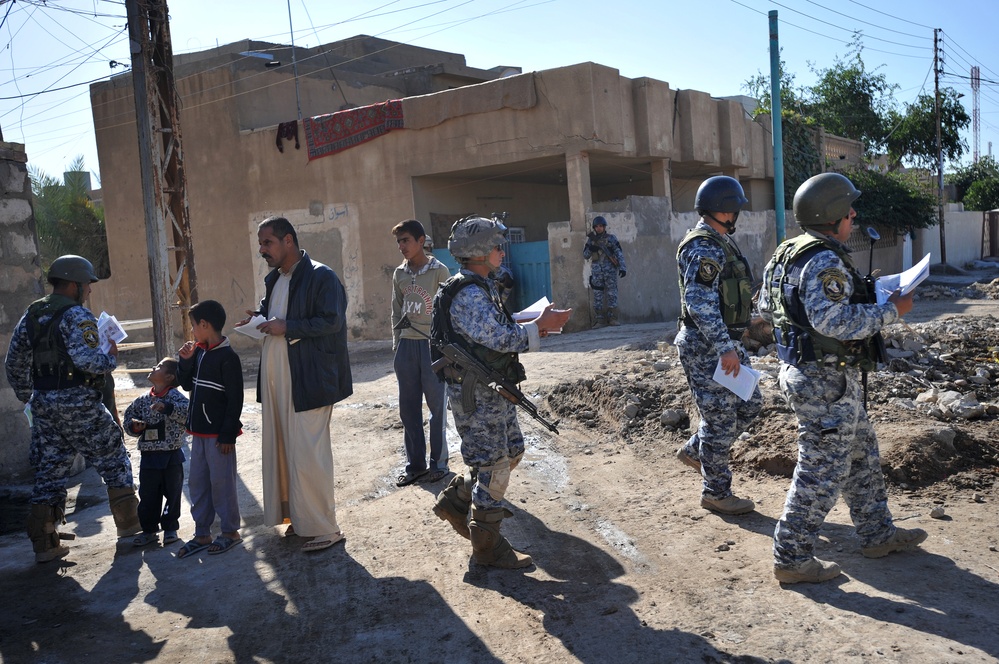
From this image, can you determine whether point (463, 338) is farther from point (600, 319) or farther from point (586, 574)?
point (600, 319)

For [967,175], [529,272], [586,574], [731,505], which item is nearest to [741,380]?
[731,505]

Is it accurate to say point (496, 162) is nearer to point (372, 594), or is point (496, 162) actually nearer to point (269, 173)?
point (269, 173)

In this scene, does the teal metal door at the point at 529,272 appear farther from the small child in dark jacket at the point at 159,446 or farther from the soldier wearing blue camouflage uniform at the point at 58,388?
the soldier wearing blue camouflage uniform at the point at 58,388

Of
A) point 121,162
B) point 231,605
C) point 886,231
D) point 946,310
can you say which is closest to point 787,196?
point 886,231

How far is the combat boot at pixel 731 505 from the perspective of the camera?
4719mm

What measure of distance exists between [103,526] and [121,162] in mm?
15622

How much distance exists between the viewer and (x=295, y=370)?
15.4 feet

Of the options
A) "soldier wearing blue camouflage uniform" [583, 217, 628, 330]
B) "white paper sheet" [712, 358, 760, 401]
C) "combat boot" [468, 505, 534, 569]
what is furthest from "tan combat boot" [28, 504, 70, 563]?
"soldier wearing blue camouflage uniform" [583, 217, 628, 330]

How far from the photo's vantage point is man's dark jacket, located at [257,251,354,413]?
464 cm

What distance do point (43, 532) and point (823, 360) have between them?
184 inches

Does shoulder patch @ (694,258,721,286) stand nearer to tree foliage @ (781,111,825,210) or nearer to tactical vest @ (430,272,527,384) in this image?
tactical vest @ (430,272,527,384)

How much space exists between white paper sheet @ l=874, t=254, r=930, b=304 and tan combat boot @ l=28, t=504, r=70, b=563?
4.95 metres

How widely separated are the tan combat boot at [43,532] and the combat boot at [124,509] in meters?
0.35

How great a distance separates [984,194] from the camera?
41.5 meters
